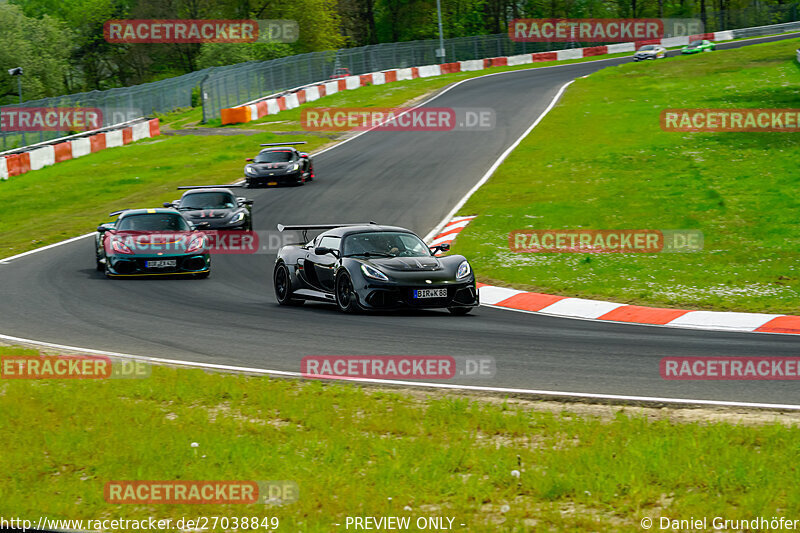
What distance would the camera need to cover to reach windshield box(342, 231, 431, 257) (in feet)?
46.1

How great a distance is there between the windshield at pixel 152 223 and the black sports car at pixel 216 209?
311 cm

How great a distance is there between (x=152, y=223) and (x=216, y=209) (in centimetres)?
399

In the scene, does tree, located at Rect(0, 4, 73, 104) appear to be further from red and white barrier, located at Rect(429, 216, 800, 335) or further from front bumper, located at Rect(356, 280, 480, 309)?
front bumper, located at Rect(356, 280, 480, 309)

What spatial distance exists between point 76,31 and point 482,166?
254ft

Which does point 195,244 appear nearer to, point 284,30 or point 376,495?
point 376,495

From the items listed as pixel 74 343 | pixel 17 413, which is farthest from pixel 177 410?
pixel 74 343

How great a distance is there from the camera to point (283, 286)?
15039mm
